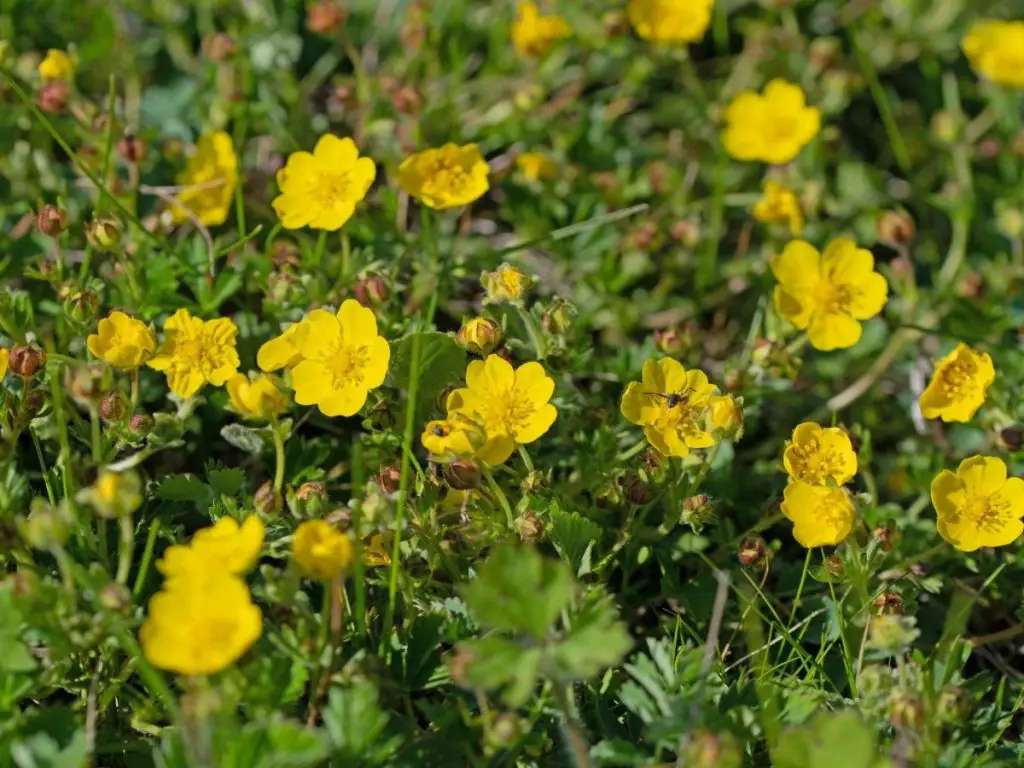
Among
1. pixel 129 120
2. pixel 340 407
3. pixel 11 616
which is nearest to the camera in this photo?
pixel 11 616

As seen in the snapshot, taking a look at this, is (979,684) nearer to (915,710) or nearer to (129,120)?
(915,710)

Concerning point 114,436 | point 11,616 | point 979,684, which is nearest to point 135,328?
point 114,436

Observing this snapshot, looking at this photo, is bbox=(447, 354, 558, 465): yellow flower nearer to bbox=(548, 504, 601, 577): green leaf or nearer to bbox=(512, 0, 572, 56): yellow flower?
bbox=(548, 504, 601, 577): green leaf

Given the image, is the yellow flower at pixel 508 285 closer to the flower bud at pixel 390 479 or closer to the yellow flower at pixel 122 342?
the flower bud at pixel 390 479

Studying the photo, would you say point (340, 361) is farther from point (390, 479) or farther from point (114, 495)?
point (114, 495)

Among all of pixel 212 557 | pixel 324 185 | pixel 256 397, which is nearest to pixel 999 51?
pixel 324 185

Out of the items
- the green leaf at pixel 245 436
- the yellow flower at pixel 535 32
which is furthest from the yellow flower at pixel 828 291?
the green leaf at pixel 245 436

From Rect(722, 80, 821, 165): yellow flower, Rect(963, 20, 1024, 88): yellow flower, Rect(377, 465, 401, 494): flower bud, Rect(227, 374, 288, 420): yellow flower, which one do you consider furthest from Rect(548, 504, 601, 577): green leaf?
Rect(963, 20, 1024, 88): yellow flower
